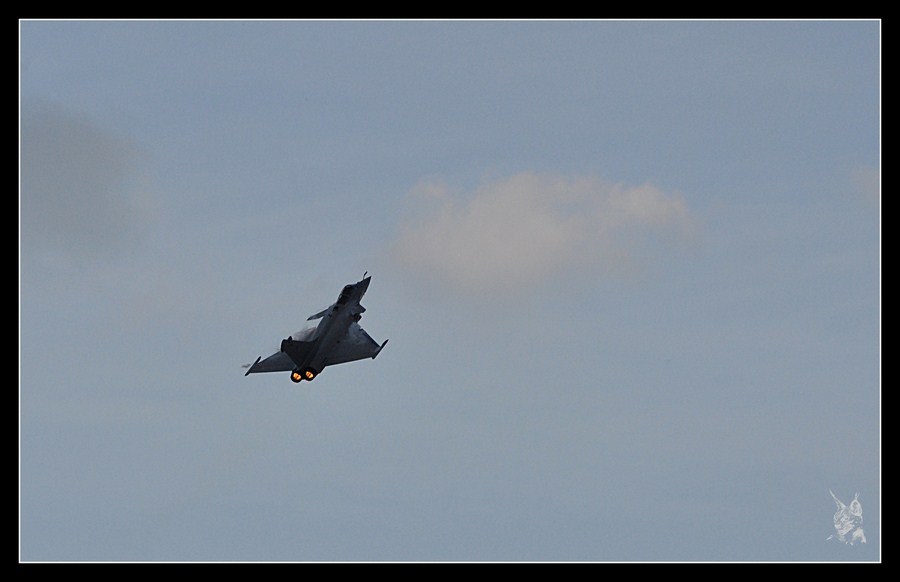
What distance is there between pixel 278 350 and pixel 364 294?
950cm

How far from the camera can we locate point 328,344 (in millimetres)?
176875

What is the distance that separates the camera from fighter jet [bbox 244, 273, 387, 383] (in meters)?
176

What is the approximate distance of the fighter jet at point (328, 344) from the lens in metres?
176

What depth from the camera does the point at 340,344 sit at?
178m
